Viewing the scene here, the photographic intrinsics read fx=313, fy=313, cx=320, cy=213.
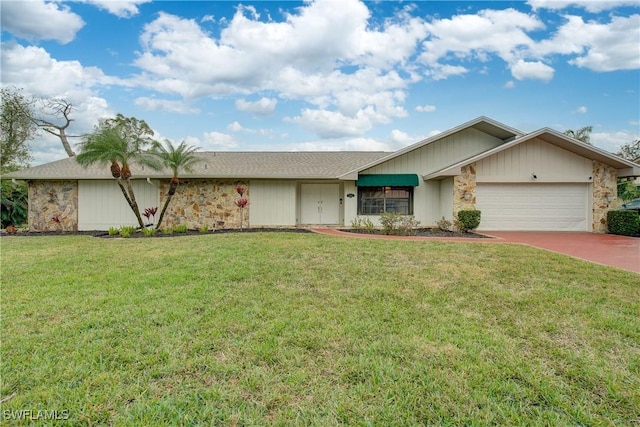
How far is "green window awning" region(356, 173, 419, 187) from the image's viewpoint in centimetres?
1478

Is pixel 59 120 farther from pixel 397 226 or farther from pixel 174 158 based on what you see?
pixel 397 226

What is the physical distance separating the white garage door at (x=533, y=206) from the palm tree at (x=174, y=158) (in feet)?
42.6

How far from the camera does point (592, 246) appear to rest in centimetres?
981

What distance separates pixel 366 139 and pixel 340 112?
5593mm

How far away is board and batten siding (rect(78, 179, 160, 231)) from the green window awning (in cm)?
1013

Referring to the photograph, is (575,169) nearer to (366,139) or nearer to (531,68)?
(531,68)

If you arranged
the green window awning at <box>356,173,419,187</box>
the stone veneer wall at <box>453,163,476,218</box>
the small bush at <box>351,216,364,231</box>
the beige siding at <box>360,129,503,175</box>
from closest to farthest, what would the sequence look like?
the stone veneer wall at <box>453,163,476,218</box>
the small bush at <box>351,216,364,231</box>
the green window awning at <box>356,173,419,187</box>
the beige siding at <box>360,129,503,175</box>

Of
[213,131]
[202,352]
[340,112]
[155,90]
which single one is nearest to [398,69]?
[340,112]

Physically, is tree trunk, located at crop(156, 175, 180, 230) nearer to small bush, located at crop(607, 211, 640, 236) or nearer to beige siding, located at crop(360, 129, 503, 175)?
beige siding, located at crop(360, 129, 503, 175)

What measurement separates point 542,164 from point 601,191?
278 cm

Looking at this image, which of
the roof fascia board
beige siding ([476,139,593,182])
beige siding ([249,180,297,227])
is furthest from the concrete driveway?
beige siding ([249,180,297,227])

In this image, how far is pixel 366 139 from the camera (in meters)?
26.9

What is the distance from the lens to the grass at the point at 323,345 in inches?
97.5

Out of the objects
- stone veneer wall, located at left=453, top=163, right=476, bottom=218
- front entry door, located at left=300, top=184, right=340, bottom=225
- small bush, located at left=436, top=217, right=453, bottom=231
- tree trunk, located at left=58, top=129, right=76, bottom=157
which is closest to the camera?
stone veneer wall, located at left=453, top=163, right=476, bottom=218
